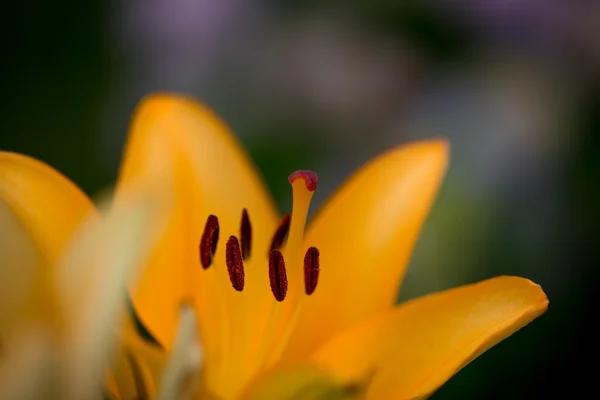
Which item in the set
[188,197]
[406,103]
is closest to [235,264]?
[188,197]

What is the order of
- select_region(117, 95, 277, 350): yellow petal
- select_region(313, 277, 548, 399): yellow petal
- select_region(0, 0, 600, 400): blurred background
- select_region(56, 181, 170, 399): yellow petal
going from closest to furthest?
select_region(56, 181, 170, 399): yellow petal, select_region(313, 277, 548, 399): yellow petal, select_region(117, 95, 277, 350): yellow petal, select_region(0, 0, 600, 400): blurred background

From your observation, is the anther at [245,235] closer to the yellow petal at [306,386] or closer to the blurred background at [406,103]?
the yellow petal at [306,386]

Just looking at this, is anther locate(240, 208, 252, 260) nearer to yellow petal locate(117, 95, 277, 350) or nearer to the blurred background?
yellow petal locate(117, 95, 277, 350)

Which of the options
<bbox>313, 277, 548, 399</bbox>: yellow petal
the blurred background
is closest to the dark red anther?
<bbox>313, 277, 548, 399</bbox>: yellow petal

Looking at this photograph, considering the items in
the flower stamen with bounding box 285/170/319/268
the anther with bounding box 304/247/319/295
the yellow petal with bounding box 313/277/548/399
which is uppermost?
the flower stamen with bounding box 285/170/319/268

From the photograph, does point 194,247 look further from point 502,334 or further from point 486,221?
point 486,221

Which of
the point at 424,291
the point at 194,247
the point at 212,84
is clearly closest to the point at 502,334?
the point at 194,247

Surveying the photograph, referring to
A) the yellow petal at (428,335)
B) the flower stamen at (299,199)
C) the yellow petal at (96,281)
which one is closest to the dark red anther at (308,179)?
the flower stamen at (299,199)

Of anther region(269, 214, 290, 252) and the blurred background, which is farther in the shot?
the blurred background

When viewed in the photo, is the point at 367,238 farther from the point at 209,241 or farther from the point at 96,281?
the point at 96,281

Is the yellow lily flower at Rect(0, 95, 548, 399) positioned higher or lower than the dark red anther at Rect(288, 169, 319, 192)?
Answer: lower
